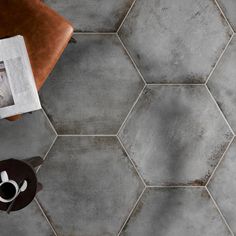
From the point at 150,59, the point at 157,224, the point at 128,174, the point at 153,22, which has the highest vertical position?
the point at 153,22

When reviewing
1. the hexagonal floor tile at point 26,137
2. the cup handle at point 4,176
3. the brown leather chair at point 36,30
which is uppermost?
the brown leather chair at point 36,30

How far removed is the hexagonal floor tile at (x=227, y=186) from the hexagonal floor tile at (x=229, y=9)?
724mm

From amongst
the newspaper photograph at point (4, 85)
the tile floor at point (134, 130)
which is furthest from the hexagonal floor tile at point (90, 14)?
the newspaper photograph at point (4, 85)

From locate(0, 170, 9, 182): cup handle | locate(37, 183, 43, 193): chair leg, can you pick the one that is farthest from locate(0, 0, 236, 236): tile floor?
locate(0, 170, 9, 182): cup handle

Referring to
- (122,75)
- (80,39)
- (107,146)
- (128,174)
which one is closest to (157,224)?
(128,174)

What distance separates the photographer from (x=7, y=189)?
1.85 metres

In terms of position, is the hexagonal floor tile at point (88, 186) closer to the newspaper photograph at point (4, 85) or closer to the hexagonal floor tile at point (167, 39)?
the hexagonal floor tile at point (167, 39)

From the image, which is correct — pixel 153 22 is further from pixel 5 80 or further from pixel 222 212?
pixel 222 212

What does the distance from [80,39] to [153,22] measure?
44 centimetres

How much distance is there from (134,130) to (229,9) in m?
0.92

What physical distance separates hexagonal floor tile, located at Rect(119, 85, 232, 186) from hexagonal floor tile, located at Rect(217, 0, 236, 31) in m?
0.44

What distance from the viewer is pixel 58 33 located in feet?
6.38

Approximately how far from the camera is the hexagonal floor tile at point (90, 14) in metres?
2.45

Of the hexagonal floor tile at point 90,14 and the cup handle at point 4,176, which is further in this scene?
the hexagonal floor tile at point 90,14
